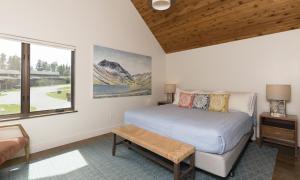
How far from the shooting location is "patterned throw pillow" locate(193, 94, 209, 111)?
3201 mm

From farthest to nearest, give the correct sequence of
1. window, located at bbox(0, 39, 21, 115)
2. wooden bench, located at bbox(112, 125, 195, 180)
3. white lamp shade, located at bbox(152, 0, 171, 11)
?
window, located at bbox(0, 39, 21, 115) → white lamp shade, located at bbox(152, 0, 171, 11) → wooden bench, located at bbox(112, 125, 195, 180)

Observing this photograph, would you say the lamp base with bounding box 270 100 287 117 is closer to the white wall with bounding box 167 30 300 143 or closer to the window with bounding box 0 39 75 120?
the white wall with bounding box 167 30 300 143

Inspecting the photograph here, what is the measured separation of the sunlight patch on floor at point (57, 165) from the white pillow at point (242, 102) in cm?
271

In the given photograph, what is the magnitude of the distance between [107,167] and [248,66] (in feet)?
10.9

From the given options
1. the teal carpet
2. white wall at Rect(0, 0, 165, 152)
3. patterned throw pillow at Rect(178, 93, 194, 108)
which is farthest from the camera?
patterned throw pillow at Rect(178, 93, 194, 108)

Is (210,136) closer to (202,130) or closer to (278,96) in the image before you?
(202,130)

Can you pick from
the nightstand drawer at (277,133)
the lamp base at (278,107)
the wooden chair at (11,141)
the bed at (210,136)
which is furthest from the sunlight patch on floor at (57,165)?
the lamp base at (278,107)

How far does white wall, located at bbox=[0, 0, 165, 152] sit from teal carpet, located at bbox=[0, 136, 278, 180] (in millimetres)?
560

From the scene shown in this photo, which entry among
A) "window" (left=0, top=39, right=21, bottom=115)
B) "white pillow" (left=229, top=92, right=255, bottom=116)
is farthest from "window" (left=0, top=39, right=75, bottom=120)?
"white pillow" (left=229, top=92, right=255, bottom=116)

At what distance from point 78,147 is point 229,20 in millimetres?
3653

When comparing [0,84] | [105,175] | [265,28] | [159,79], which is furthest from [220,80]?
[0,84]

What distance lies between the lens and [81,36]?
3.14 m

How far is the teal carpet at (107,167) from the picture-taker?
1965 millimetres

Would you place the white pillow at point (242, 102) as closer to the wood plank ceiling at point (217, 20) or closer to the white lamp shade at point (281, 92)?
the white lamp shade at point (281, 92)
